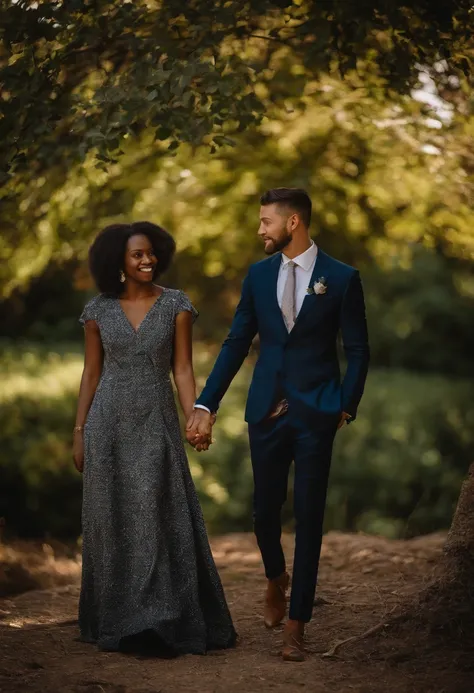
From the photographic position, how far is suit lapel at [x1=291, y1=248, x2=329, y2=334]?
5.25 meters

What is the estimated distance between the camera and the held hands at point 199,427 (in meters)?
5.38

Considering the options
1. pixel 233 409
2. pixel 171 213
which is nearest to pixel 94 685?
pixel 171 213

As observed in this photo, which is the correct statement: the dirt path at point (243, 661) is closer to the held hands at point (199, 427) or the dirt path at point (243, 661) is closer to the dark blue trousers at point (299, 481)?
the dark blue trousers at point (299, 481)

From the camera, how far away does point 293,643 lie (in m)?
5.22

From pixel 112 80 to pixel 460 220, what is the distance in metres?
3.92

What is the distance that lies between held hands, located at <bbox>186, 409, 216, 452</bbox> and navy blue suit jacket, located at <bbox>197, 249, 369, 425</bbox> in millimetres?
56

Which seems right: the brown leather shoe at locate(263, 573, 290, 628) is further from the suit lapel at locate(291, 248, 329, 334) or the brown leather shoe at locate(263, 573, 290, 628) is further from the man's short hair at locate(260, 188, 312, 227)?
the man's short hair at locate(260, 188, 312, 227)

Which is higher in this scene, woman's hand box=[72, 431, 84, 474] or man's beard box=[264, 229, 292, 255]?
man's beard box=[264, 229, 292, 255]

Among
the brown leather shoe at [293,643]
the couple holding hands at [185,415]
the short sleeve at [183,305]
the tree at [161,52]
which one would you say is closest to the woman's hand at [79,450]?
the couple holding hands at [185,415]

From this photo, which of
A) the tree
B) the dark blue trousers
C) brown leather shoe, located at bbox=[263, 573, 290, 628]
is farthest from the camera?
the tree

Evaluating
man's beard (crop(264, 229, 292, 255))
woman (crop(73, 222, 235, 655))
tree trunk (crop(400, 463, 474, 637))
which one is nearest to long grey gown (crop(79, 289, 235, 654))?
woman (crop(73, 222, 235, 655))

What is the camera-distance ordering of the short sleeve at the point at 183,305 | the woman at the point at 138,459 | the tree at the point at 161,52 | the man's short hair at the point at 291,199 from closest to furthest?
1. the man's short hair at the point at 291,199
2. the woman at the point at 138,459
3. the short sleeve at the point at 183,305
4. the tree at the point at 161,52

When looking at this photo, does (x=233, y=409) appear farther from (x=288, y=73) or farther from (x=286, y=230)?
(x=286, y=230)

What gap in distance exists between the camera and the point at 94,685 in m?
4.74
